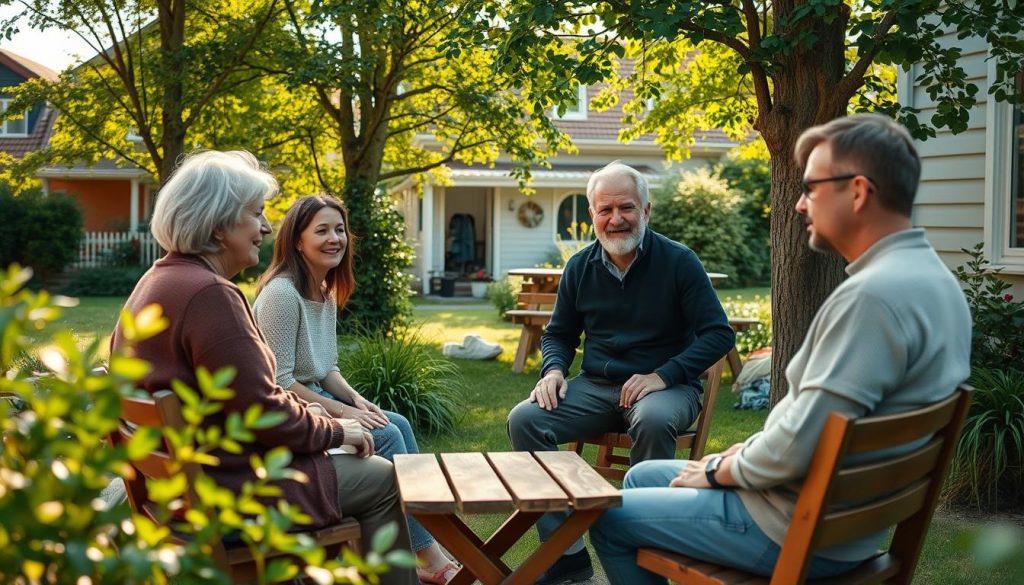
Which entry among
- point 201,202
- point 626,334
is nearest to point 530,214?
point 626,334

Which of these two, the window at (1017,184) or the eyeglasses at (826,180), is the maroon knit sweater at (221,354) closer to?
the eyeglasses at (826,180)

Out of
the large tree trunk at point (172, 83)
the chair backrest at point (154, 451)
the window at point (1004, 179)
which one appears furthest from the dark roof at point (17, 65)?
the chair backrest at point (154, 451)

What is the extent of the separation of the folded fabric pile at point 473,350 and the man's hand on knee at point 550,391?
7081 millimetres

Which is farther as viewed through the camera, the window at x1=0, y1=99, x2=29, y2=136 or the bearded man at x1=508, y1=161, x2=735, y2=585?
the window at x1=0, y1=99, x2=29, y2=136

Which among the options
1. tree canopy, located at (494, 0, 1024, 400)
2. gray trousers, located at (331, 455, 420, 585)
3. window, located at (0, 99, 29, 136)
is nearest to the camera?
gray trousers, located at (331, 455, 420, 585)

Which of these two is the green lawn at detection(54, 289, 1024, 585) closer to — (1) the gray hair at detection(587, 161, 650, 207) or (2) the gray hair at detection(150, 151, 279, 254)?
(1) the gray hair at detection(587, 161, 650, 207)

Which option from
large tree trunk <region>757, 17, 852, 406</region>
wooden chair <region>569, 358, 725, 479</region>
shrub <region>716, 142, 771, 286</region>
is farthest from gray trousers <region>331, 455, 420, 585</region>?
shrub <region>716, 142, 771, 286</region>

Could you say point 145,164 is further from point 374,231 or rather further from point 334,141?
point 374,231

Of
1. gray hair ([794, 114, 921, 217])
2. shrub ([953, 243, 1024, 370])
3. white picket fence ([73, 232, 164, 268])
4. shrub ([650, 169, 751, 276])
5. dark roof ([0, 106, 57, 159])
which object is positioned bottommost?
shrub ([953, 243, 1024, 370])

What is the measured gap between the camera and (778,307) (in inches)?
238

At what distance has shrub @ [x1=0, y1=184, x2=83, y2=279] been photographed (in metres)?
22.7

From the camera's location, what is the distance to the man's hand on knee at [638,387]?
4.36 m

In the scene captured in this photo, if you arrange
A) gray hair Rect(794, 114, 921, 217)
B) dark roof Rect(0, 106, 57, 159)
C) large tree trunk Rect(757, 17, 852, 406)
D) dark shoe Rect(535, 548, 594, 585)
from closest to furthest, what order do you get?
1. gray hair Rect(794, 114, 921, 217)
2. dark shoe Rect(535, 548, 594, 585)
3. large tree trunk Rect(757, 17, 852, 406)
4. dark roof Rect(0, 106, 57, 159)

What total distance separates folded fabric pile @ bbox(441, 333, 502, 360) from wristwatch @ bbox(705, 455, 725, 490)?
8.81m
